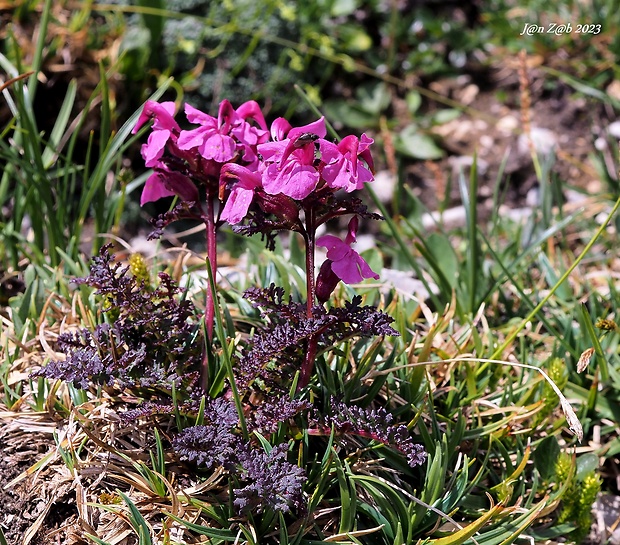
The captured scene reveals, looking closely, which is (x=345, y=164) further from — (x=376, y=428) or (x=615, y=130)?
(x=615, y=130)

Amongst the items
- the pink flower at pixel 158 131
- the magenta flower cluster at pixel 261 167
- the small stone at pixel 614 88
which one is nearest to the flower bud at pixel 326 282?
the magenta flower cluster at pixel 261 167

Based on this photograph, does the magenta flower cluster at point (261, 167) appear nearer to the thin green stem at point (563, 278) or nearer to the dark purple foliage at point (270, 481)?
the dark purple foliage at point (270, 481)

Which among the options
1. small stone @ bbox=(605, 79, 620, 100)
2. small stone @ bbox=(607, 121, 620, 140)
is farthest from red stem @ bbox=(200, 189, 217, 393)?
small stone @ bbox=(605, 79, 620, 100)

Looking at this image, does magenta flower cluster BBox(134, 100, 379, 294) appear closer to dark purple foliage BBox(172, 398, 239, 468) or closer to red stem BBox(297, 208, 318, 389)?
red stem BBox(297, 208, 318, 389)

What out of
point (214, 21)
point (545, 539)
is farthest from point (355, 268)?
point (214, 21)

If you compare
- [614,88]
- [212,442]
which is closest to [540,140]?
[614,88]

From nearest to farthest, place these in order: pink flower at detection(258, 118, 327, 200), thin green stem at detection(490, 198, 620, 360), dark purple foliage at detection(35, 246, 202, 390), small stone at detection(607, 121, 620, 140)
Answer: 1. pink flower at detection(258, 118, 327, 200)
2. dark purple foliage at detection(35, 246, 202, 390)
3. thin green stem at detection(490, 198, 620, 360)
4. small stone at detection(607, 121, 620, 140)

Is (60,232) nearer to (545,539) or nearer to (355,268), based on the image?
(355,268)
